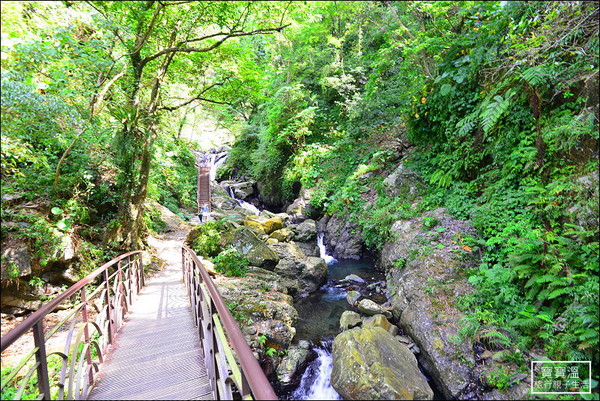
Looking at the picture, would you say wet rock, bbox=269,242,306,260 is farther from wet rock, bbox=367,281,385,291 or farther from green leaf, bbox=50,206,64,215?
green leaf, bbox=50,206,64,215

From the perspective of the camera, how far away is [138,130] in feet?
24.7

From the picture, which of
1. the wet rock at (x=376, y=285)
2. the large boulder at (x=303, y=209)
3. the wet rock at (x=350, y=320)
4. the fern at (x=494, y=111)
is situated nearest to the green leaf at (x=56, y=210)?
the wet rock at (x=350, y=320)

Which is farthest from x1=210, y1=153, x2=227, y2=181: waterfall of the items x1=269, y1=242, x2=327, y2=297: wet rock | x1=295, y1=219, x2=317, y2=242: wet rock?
x1=269, y1=242, x2=327, y2=297: wet rock

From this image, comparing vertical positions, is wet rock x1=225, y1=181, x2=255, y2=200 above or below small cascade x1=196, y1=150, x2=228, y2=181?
below

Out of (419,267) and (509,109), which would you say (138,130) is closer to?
(419,267)

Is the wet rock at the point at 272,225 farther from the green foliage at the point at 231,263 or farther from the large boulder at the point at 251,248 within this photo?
the green foliage at the point at 231,263

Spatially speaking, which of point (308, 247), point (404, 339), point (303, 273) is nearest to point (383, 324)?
point (404, 339)

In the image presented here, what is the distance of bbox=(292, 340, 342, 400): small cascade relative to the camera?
5008mm

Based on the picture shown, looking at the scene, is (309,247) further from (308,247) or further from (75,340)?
(75,340)

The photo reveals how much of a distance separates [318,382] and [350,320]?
71.5 inches

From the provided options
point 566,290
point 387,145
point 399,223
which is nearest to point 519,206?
point 566,290

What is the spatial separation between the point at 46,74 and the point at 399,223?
8728 millimetres

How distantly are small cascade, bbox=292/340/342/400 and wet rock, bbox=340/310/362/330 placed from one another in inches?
32.9

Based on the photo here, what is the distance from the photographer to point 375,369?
4.49 metres
